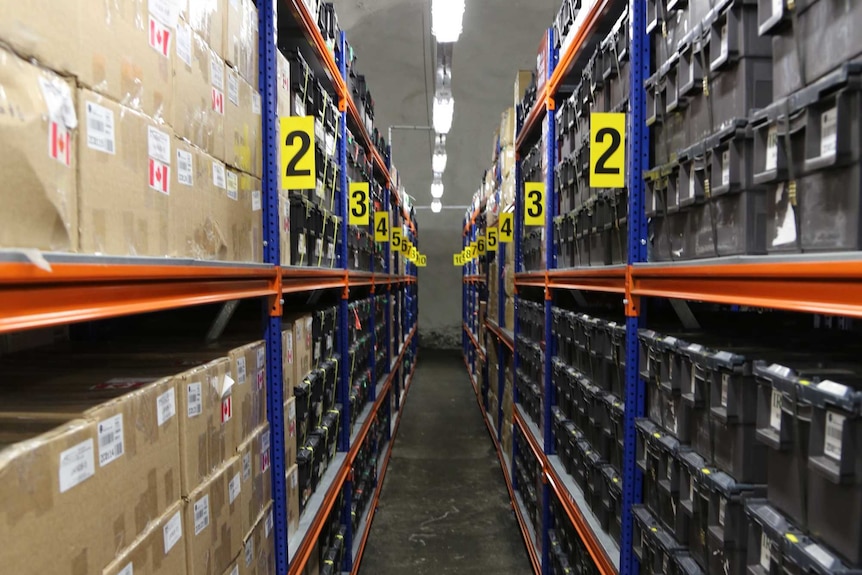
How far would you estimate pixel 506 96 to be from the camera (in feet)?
35.7

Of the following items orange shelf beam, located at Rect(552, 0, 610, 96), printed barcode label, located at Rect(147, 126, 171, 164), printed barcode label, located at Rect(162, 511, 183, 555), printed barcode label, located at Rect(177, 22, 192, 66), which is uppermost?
orange shelf beam, located at Rect(552, 0, 610, 96)

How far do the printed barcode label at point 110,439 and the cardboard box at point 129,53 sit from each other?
568 mm

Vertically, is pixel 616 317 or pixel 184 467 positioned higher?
pixel 616 317

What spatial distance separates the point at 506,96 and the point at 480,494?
8.48 metres

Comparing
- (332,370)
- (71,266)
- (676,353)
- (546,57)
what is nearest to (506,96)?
(546,57)

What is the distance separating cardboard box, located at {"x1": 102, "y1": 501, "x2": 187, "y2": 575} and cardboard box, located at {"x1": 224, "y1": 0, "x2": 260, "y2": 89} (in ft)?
3.94

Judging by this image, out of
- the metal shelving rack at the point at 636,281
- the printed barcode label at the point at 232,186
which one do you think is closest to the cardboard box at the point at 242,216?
the printed barcode label at the point at 232,186

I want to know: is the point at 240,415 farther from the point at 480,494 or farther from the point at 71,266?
the point at 480,494

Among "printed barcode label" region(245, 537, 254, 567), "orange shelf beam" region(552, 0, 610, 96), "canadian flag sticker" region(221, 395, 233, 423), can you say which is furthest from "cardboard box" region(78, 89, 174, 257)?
"orange shelf beam" region(552, 0, 610, 96)

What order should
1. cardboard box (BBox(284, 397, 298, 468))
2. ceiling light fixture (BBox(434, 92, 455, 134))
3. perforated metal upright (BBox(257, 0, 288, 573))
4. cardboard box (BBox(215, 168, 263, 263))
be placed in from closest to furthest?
1. cardboard box (BBox(215, 168, 263, 263))
2. perforated metal upright (BBox(257, 0, 288, 573))
3. cardboard box (BBox(284, 397, 298, 468))
4. ceiling light fixture (BBox(434, 92, 455, 134))

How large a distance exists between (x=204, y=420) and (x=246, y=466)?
38cm

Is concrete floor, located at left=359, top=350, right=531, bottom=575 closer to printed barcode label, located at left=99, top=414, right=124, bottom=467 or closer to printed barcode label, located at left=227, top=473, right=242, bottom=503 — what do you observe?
printed barcode label, located at left=227, top=473, right=242, bottom=503

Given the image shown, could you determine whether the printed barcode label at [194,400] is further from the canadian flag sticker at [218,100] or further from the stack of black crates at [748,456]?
the stack of black crates at [748,456]

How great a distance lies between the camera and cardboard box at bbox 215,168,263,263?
1.51 meters
